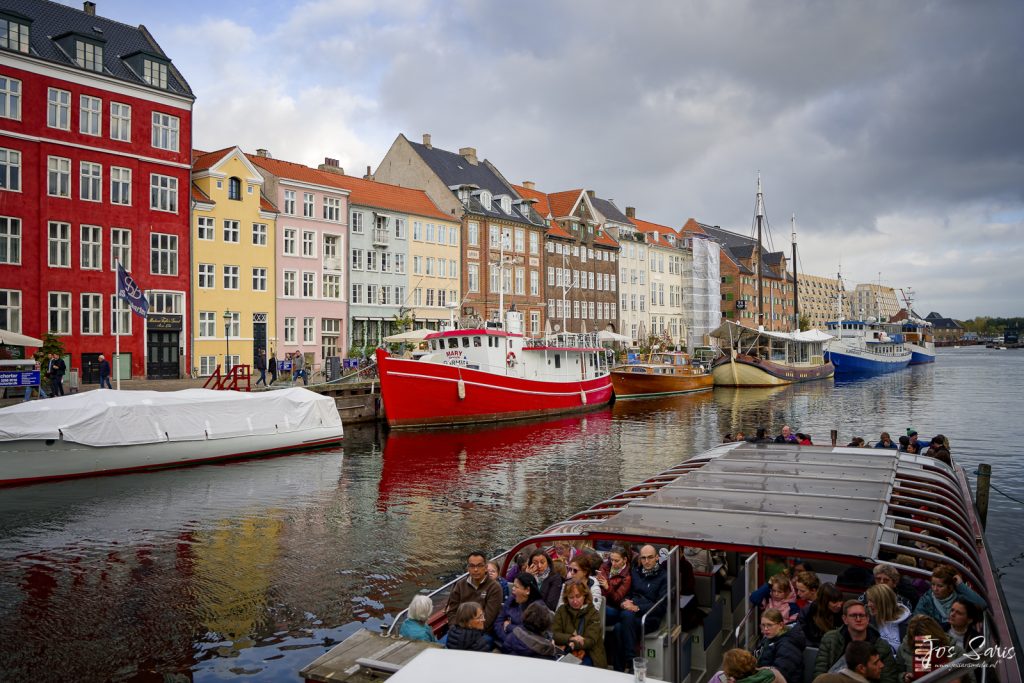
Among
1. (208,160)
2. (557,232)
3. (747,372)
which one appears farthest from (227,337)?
(747,372)

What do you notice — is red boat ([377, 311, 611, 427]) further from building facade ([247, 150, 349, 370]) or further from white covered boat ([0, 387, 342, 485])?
building facade ([247, 150, 349, 370])

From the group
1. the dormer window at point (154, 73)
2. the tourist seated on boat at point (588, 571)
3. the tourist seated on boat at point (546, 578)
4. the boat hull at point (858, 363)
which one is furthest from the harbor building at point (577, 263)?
the tourist seated on boat at point (588, 571)

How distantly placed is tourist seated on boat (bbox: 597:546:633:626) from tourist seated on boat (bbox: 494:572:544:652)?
84 centimetres

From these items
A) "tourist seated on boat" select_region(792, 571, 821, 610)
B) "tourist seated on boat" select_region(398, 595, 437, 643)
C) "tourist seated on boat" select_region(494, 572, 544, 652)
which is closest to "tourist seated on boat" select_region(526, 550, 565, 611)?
"tourist seated on boat" select_region(494, 572, 544, 652)

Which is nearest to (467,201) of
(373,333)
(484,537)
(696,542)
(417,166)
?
(417,166)

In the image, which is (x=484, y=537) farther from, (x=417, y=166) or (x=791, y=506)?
(x=417, y=166)

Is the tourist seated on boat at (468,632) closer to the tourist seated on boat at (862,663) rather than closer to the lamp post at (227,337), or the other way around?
the tourist seated on boat at (862,663)

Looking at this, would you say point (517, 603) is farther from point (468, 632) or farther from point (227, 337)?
point (227, 337)

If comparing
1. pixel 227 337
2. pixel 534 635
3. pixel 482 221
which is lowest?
pixel 534 635

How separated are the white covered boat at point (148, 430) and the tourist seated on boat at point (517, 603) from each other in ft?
67.5

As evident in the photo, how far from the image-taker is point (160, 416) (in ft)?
89.0

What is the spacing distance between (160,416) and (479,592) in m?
21.0

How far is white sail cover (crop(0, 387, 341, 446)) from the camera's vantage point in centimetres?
2452

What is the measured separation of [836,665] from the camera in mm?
7328
